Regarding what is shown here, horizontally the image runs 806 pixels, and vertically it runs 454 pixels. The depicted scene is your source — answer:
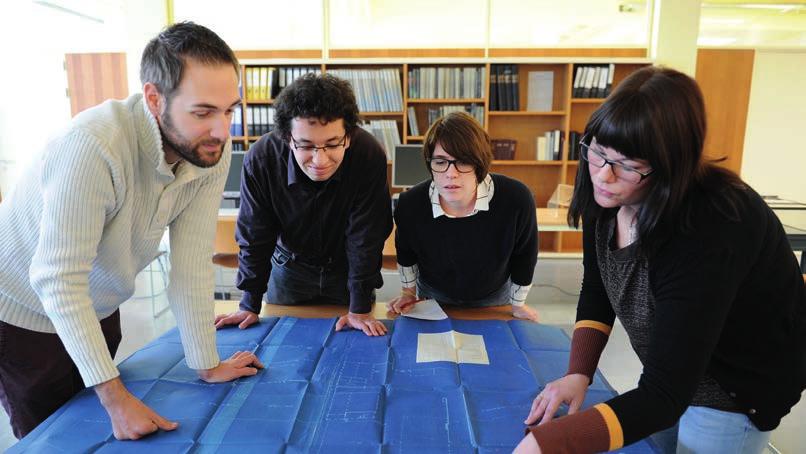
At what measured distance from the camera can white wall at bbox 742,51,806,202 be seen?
5227 millimetres

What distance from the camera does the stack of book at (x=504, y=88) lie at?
455cm

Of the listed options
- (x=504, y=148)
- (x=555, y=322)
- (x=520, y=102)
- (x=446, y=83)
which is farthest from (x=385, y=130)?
(x=555, y=322)

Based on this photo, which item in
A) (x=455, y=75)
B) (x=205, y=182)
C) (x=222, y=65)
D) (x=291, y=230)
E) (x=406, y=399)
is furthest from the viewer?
(x=455, y=75)

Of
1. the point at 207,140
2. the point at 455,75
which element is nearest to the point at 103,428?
the point at 207,140

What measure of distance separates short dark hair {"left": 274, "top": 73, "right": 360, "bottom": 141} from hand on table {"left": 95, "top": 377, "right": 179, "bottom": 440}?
30.0 inches

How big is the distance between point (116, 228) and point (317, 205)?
64 centimetres

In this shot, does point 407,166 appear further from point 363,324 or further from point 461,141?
point 363,324

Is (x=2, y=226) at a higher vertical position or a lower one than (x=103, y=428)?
higher

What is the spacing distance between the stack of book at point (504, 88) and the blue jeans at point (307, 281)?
335 centimetres

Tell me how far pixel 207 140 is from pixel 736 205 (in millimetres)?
931

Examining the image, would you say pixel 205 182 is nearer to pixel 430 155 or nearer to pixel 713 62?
pixel 430 155

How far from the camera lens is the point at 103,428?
3.08 ft

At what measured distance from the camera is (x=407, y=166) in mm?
4391

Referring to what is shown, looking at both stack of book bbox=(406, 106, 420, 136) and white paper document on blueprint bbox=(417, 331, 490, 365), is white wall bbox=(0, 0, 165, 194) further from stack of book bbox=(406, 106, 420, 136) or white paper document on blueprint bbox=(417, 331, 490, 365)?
white paper document on blueprint bbox=(417, 331, 490, 365)
